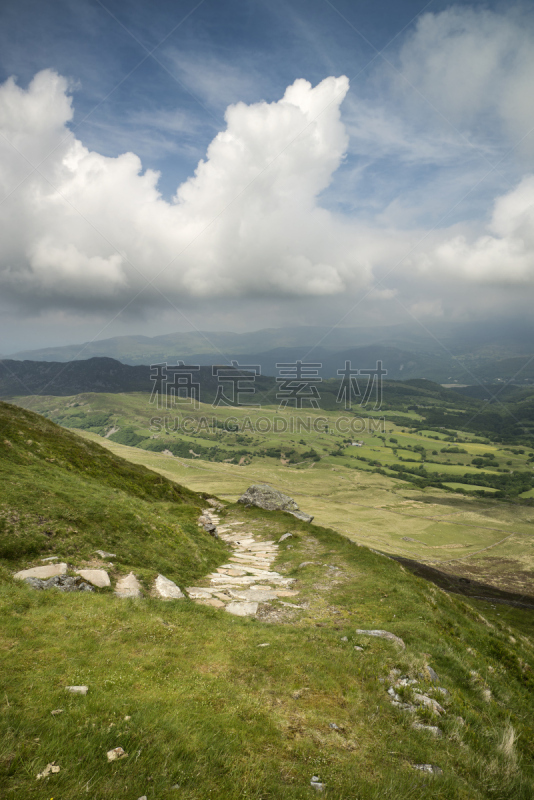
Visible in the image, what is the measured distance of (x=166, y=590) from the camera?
1656 centimetres

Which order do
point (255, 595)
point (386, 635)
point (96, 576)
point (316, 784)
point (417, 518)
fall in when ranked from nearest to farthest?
point (316, 784) → point (386, 635) → point (96, 576) → point (255, 595) → point (417, 518)

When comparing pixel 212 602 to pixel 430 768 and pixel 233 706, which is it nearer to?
pixel 233 706

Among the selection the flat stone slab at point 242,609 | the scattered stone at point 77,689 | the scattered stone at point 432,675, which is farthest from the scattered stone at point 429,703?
the scattered stone at point 77,689

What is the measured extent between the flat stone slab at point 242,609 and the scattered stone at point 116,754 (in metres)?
9.89

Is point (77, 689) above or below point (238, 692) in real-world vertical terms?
above

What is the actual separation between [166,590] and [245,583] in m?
5.93

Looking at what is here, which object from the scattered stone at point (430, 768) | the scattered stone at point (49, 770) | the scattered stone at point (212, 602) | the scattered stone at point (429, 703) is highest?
the scattered stone at point (49, 770)

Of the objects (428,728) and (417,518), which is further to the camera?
(417,518)

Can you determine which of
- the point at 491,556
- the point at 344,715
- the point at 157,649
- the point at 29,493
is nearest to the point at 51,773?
the point at 157,649

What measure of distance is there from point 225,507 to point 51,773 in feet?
143

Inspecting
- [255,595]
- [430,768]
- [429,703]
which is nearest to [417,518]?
[255,595]

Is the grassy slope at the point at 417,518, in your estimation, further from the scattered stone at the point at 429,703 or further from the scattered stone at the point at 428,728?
the scattered stone at the point at 428,728

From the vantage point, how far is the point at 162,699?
27.1 feet

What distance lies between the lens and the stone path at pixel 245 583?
672 inches
